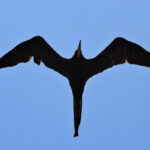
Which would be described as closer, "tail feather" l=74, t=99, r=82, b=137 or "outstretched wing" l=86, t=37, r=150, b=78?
"tail feather" l=74, t=99, r=82, b=137

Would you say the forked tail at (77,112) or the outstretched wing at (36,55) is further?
the outstretched wing at (36,55)

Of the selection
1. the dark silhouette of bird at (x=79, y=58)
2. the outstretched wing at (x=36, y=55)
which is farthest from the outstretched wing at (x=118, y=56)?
the outstretched wing at (x=36, y=55)

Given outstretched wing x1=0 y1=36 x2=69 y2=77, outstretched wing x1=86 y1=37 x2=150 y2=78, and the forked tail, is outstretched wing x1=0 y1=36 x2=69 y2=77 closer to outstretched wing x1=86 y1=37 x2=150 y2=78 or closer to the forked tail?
outstretched wing x1=86 y1=37 x2=150 y2=78

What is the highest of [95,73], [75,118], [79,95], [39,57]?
[39,57]

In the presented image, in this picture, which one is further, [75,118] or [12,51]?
[12,51]

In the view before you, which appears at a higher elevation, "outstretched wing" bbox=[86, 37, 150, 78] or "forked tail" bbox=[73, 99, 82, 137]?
"outstretched wing" bbox=[86, 37, 150, 78]

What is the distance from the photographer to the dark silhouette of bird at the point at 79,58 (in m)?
9.54

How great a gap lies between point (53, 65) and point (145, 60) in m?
3.02

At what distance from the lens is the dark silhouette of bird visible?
31.3ft

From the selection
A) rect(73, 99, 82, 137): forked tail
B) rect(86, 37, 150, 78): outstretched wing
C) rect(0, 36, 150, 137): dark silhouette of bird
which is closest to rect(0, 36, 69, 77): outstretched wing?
rect(0, 36, 150, 137): dark silhouette of bird

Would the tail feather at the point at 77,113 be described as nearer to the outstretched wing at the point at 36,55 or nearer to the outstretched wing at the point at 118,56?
the outstretched wing at the point at 118,56

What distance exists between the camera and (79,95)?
939cm

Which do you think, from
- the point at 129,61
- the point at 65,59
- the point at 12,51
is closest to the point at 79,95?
the point at 65,59

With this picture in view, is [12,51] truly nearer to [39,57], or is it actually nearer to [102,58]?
[39,57]
